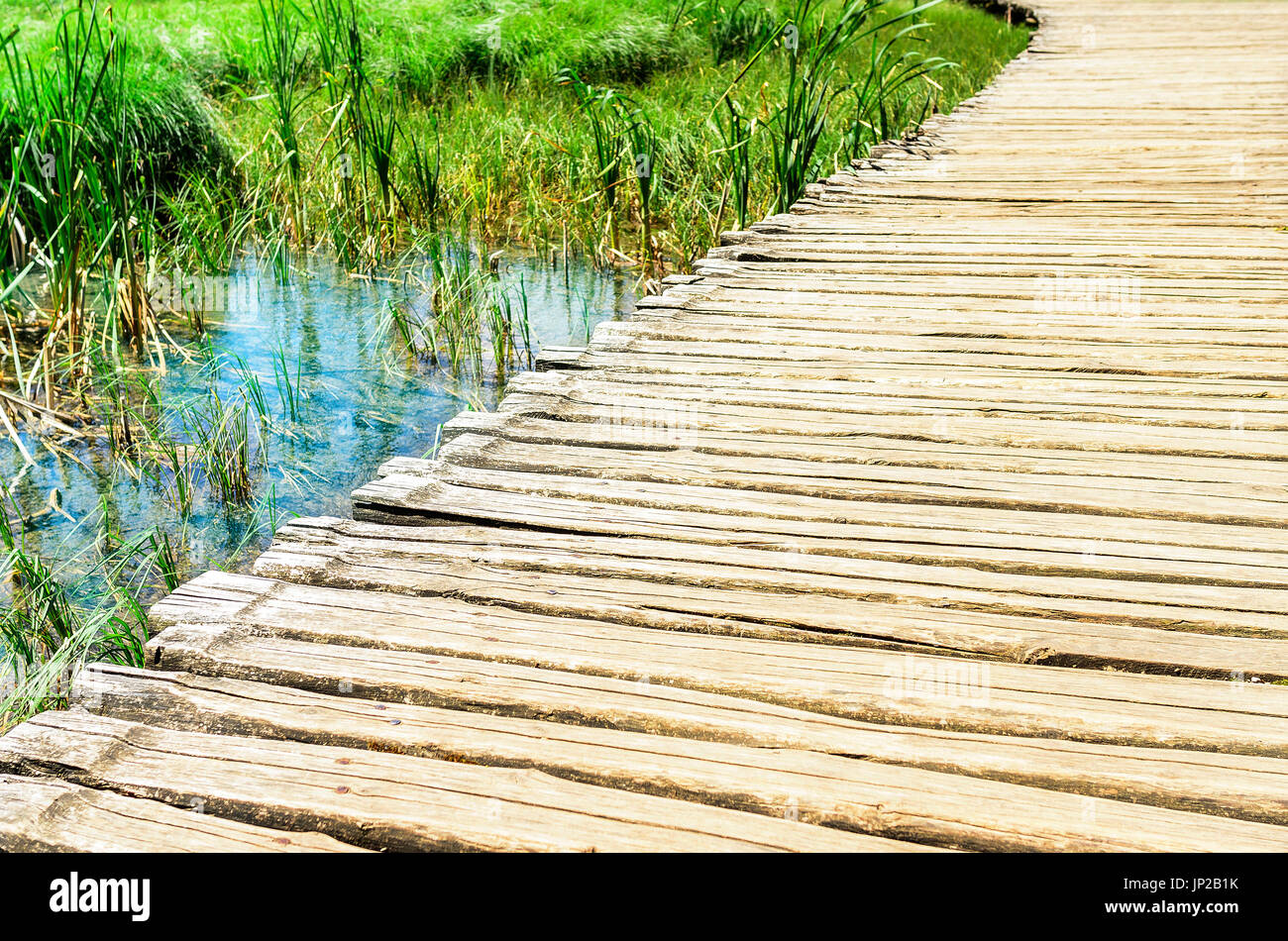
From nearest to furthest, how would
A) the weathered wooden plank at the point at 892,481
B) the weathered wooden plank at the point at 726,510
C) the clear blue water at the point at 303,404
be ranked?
the weathered wooden plank at the point at 726,510
the weathered wooden plank at the point at 892,481
the clear blue water at the point at 303,404

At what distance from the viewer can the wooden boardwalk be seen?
1511 millimetres

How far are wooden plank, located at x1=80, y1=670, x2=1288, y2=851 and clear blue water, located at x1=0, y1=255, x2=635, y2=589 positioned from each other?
152 cm

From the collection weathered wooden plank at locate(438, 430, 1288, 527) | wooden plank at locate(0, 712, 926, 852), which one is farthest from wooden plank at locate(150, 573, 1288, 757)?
weathered wooden plank at locate(438, 430, 1288, 527)

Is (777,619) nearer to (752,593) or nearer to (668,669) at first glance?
(752,593)

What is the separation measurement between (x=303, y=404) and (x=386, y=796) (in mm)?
2916

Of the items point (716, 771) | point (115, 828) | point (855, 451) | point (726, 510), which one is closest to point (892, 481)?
point (855, 451)

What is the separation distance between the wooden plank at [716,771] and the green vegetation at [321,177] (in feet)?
1.84

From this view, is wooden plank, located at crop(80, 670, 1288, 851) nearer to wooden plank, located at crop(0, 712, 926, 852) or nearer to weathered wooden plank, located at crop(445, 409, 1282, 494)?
wooden plank, located at crop(0, 712, 926, 852)

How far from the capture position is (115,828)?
1.51m

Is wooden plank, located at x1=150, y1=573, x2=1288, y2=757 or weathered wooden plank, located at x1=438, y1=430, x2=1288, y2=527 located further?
weathered wooden plank, located at x1=438, y1=430, x2=1288, y2=527

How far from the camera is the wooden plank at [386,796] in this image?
145 cm

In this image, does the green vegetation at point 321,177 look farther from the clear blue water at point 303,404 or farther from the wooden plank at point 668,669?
the wooden plank at point 668,669

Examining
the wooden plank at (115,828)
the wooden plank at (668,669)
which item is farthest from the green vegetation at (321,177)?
the wooden plank at (115,828)
